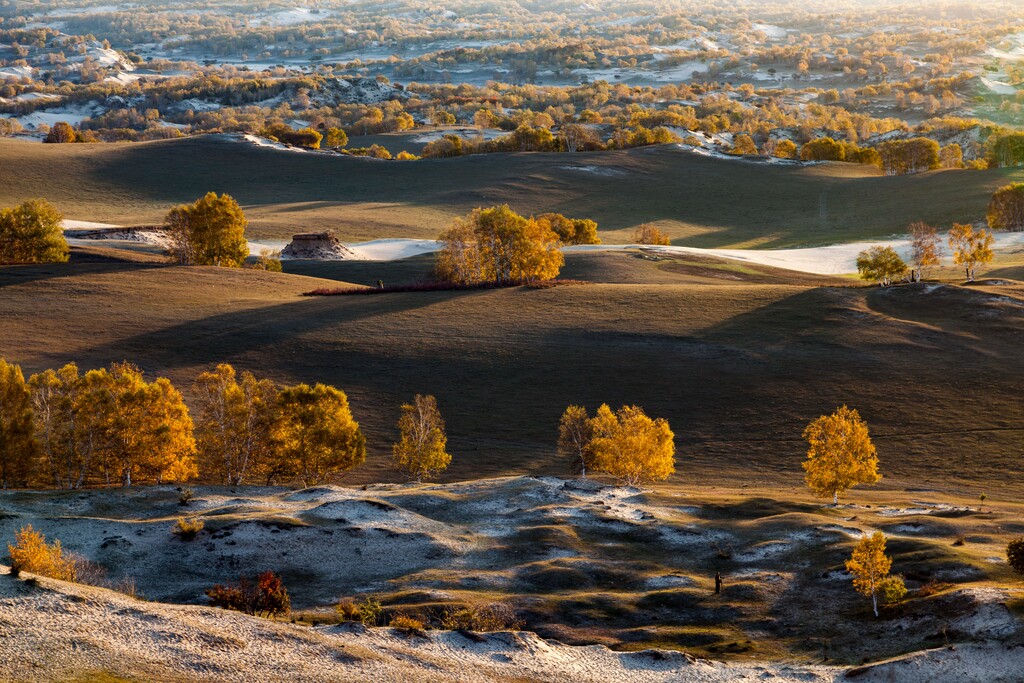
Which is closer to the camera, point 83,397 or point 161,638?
point 161,638

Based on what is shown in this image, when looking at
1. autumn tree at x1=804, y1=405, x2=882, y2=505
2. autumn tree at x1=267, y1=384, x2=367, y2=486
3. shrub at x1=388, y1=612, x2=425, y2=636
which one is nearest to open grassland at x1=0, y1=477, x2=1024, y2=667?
shrub at x1=388, y1=612, x2=425, y2=636

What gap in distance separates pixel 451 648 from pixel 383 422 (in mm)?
40886

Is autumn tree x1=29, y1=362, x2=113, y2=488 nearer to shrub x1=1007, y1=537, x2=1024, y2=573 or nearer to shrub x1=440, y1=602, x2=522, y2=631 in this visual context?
shrub x1=440, y1=602, x2=522, y2=631

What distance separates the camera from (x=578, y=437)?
73000 mm

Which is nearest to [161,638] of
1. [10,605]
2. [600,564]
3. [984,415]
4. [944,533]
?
[10,605]

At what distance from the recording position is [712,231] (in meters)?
193

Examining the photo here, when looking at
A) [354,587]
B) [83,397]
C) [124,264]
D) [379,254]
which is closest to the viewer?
[354,587]

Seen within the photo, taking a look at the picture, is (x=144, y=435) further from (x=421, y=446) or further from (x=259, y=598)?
(x=259, y=598)

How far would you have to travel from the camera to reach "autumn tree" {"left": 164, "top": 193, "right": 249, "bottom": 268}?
436 ft

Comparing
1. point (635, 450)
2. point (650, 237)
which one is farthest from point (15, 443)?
point (650, 237)

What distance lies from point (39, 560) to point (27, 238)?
91619 mm

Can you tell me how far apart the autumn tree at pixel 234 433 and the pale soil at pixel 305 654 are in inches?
1097

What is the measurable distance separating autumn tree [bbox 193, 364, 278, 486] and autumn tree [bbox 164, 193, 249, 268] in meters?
66.7

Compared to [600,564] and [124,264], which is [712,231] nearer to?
[124,264]
